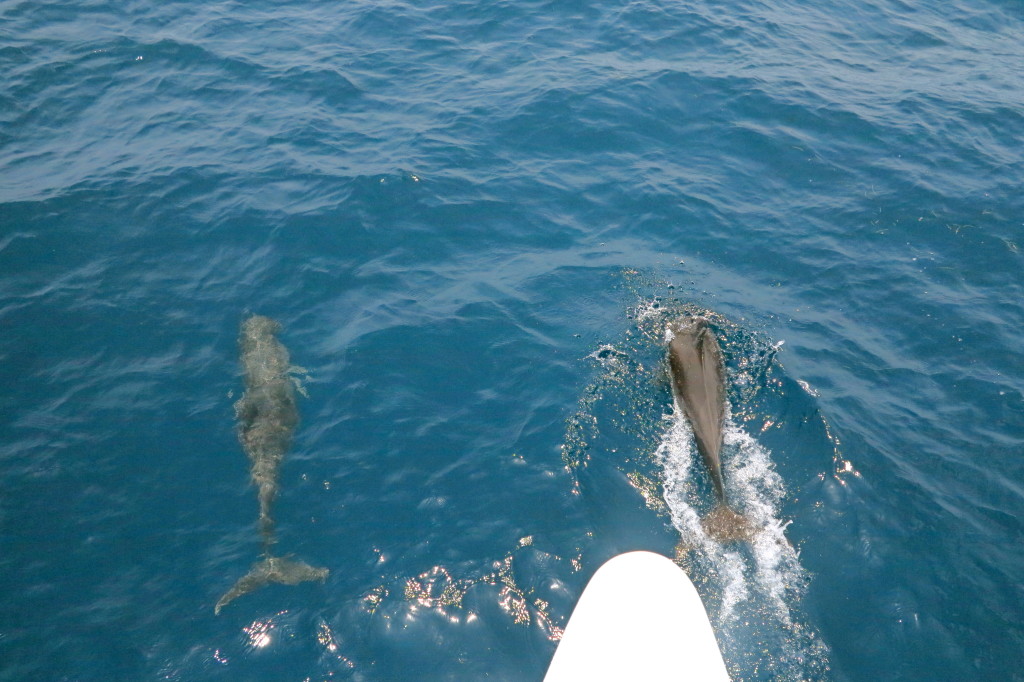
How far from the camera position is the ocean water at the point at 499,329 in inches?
310

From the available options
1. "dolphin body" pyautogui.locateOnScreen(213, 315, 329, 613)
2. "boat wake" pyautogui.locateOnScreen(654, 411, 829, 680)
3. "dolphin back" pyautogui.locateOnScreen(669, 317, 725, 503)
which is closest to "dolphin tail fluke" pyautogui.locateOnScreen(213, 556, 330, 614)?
"dolphin body" pyautogui.locateOnScreen(213, 315, 329, 613)

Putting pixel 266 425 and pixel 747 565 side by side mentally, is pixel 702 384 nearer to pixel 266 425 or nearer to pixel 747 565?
pixel 747 565

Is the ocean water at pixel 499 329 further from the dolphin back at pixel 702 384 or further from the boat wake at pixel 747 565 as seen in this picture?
the dolphin back at pixel 702 384

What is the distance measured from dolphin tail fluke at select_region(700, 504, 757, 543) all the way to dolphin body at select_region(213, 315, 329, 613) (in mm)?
4676

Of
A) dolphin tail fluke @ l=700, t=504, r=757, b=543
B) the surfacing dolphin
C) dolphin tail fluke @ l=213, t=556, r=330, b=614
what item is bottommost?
dolphin tail fluke @ l=213, t=556, r=330, b=614

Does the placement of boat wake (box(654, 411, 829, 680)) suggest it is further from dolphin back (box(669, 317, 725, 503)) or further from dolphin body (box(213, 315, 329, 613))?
dolphin body (box(213, 315, 329, 613))

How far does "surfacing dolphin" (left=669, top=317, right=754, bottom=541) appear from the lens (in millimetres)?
8453

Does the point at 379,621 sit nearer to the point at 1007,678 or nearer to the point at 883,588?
the point at 883,588

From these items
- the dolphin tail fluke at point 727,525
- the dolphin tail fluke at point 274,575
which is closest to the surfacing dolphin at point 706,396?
the dolphin tail fluke at point 727,525

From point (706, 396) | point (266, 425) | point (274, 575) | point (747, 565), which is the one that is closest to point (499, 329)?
point (706, 396)

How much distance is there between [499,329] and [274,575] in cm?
523

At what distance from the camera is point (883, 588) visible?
8008mm

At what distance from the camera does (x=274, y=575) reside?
8203 mm

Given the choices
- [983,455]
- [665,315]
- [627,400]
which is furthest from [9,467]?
[983,455]
